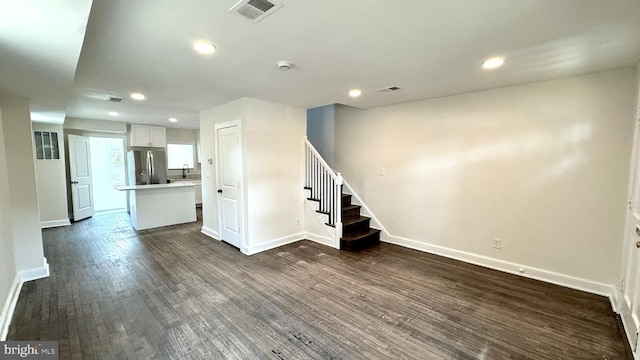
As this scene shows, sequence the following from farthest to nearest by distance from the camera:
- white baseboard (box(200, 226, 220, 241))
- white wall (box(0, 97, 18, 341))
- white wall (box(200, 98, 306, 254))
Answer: white baseboard (box(200, 226, 220, 241))
white wall (box(200, 98, 306, 254))
white wall (box(0, 97, 18, 341))

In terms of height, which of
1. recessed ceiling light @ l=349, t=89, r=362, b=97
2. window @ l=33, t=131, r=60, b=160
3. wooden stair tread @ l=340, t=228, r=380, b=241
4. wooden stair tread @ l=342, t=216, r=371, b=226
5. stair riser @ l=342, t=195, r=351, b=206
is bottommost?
wooden stair tread @ l=340, t=228, r=380, b=241

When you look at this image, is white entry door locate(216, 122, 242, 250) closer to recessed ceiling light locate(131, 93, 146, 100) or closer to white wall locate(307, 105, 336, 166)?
recessed ceiling light locate(131, 93, 146, 100)

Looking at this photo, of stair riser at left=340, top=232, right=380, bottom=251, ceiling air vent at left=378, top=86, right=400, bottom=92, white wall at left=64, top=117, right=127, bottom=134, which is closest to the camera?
ceiling air vent at left=378, top=86, right=400, bottom=92

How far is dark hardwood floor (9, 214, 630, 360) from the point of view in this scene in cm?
199

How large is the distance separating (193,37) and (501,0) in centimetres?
210

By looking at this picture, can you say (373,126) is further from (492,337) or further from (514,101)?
(492,337)

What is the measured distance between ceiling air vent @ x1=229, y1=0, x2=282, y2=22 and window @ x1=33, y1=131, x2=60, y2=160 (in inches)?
258

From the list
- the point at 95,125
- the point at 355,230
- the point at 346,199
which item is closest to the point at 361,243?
the point at 355,230

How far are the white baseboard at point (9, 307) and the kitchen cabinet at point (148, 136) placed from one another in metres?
4.41

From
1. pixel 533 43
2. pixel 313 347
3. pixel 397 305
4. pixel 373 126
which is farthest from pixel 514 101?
pixel 313 347

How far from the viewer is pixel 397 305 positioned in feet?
8.44

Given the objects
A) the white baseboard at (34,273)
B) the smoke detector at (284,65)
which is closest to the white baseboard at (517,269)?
the smoke detector at (284,65)

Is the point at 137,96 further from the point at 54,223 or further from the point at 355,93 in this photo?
the point at 54,223

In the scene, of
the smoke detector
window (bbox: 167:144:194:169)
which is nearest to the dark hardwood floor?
the smoke detector
